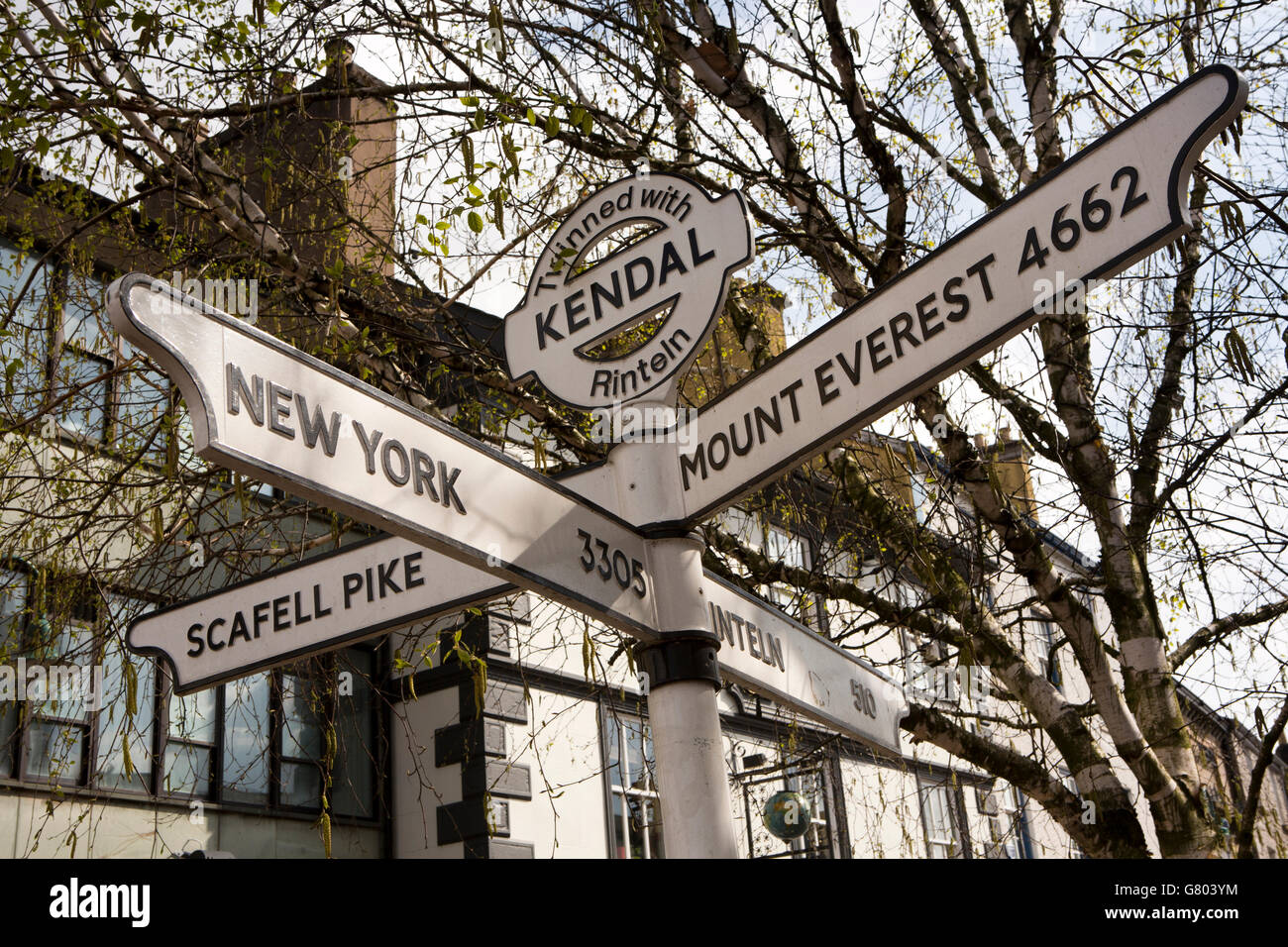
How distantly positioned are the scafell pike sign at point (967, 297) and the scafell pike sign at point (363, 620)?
0.35 metres

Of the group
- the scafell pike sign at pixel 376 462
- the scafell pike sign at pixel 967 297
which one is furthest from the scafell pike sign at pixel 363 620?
the scafell pike sign at pixel 967 297

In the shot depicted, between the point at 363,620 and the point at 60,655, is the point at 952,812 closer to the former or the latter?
the point at 60,655

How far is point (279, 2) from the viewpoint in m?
5.08

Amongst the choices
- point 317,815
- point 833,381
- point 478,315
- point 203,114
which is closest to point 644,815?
point 317,815

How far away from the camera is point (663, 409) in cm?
271

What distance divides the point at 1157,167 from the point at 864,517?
11.5 ft

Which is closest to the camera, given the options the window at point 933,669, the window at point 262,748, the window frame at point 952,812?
the window at point 933,669

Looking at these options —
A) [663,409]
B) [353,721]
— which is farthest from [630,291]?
[353,721]

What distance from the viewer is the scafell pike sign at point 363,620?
2641 mm

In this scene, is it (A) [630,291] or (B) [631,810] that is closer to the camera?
(A) [630,291]
